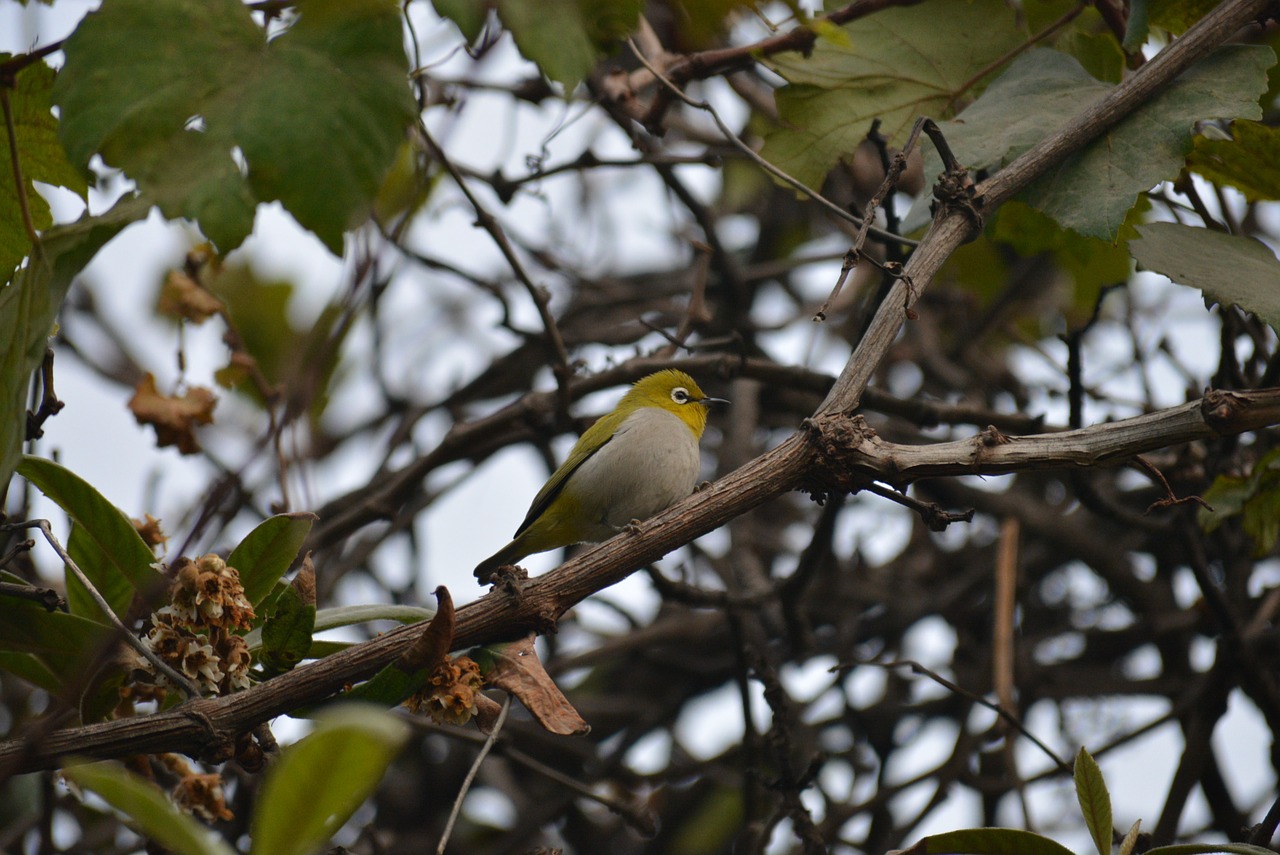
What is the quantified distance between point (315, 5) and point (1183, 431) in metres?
1.76

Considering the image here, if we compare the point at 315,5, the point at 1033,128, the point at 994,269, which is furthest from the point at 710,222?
the point at 315,5

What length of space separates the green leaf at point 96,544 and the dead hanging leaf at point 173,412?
1.10 metres

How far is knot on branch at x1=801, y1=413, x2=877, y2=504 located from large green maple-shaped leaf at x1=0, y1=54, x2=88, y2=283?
1628 millimetres

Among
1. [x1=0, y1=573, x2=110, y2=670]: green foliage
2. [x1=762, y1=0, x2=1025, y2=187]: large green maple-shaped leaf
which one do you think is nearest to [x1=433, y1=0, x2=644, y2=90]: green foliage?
[x1=762, y1=0, x2=1025, y2=187]: large green maple-shaped leaf

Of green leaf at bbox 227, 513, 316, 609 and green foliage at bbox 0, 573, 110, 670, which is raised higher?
green leaf at bbox 227, 513, 316, 609

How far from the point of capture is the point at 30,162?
8.29 feet

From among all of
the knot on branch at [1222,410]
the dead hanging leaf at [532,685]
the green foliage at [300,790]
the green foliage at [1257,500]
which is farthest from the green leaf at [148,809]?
the green foliage at [1257,500]

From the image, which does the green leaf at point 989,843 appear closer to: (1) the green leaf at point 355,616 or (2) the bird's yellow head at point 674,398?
(1) the green leaf at point 355,616

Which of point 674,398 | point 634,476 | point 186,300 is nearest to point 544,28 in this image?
point 186,300

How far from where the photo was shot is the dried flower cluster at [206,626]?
2354 mm

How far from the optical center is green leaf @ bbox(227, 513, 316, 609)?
263cm

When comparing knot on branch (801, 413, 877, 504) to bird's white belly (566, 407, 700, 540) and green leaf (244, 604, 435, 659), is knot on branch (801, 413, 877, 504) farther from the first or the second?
bird's white belly (566, 407, 700, 540)

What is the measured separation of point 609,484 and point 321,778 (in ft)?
10.8

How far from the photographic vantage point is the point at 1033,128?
2791 millimetres
